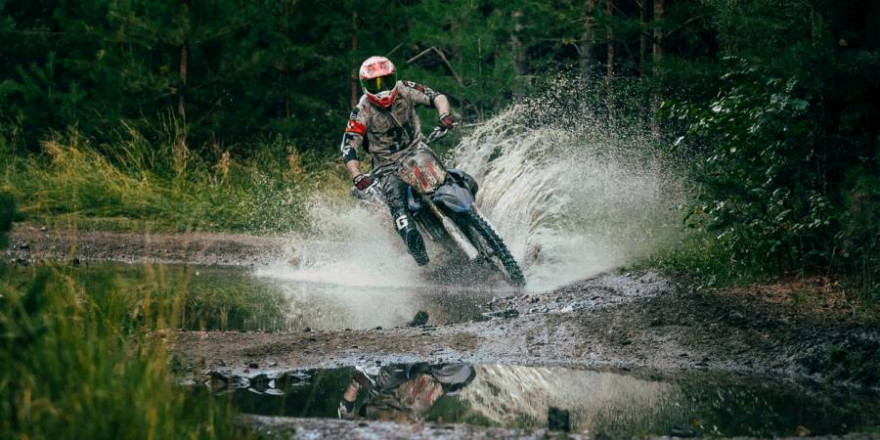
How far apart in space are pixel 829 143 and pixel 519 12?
11.4 metres

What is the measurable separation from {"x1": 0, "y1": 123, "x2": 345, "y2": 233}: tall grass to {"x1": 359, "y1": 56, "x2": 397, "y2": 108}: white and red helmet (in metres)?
4.90

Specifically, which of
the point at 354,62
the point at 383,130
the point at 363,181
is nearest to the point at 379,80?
the point at 383,130

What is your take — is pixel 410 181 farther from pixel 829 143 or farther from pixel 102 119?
pixel 102 119

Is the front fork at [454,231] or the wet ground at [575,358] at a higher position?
the front fork at [454,231]

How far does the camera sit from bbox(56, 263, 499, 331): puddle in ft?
30.5

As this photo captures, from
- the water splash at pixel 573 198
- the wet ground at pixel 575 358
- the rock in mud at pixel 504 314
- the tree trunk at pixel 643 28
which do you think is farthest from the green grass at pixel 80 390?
the tree trunk at pixel 643 28

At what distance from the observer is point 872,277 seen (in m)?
8.17

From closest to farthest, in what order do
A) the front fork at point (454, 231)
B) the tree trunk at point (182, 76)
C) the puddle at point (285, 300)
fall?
the puddle at point (285, 300) → the front fork at point (454, 231) → the tree trunk at point (182, 76)

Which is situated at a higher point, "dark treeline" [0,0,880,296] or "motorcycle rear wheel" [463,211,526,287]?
"dark treeline" [0,0,880,296]

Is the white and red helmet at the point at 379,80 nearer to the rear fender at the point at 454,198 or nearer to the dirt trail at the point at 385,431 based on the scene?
the rear fender at the point at 454,198

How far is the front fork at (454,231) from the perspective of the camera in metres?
11.3

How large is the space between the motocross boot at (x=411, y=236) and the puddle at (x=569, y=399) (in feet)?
13.4

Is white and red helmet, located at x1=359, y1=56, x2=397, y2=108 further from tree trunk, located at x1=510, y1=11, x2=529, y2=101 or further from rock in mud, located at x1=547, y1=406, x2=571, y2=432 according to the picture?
tree trunk, located at x1=510, y1=11, x2=529, y2=101

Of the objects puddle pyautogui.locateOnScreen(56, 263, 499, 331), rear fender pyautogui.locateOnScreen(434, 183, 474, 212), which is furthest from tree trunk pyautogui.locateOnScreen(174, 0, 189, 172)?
rear fender pyautogui.locateOnScreen(434, 183, 474, 212)
